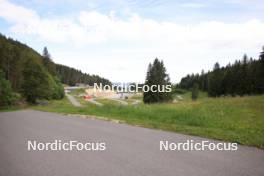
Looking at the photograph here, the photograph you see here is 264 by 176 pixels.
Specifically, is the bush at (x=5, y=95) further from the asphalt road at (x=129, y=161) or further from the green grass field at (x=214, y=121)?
the asphalt road at (x=129, y=161)

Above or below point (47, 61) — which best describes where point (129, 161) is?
below

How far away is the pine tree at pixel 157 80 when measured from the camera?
169 feet

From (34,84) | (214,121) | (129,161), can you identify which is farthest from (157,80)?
(129,161)

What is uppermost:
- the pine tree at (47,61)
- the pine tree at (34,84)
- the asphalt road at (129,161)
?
the pine tree at (47,61)

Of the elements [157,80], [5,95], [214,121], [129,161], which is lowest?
[129,161]

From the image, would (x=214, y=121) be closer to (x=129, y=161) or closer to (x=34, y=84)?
(x=129, y=161)

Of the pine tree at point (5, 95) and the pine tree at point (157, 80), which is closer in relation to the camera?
the pine tree at point (5, 95)

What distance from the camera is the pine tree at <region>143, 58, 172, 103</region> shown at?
51541 mm

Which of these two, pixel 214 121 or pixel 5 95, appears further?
pixel 5 95

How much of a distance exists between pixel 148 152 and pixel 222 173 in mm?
2387

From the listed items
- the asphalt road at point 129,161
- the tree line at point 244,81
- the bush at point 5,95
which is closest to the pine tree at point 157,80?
the tree line at point 244,81

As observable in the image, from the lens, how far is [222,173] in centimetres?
558

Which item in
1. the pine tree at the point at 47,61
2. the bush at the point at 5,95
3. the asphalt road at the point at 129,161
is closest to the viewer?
the asphalt road at the point at 129,161

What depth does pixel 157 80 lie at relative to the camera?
55.0 metres
